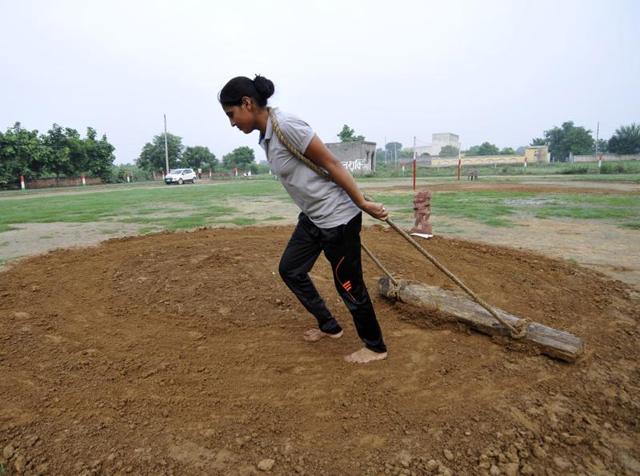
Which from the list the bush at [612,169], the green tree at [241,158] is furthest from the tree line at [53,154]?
the bush at [612,169]

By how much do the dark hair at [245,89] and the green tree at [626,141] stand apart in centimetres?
6596

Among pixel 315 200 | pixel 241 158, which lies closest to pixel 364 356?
pixel 315 200

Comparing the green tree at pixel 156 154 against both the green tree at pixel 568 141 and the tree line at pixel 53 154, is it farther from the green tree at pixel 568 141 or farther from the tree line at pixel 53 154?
the green tree at pixel 568 141

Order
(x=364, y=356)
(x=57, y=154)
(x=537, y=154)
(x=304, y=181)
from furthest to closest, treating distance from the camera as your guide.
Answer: (x=537, y=154) < (x=57, y=154) < (x=364, y=356) < (x=304, y=181)

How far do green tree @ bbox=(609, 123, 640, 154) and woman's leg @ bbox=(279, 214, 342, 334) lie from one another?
6558 centimetres

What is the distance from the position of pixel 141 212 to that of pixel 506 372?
33.9 ft

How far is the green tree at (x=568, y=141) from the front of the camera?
64.7 metres

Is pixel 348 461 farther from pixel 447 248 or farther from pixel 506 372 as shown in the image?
pixel 447 248

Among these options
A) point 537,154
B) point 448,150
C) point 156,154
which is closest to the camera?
point 156,154

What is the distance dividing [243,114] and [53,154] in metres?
34.0

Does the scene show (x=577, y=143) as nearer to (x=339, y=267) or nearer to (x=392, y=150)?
(x=392, y=150)

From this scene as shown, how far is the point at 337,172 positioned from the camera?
2287mm

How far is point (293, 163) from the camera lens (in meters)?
2.33

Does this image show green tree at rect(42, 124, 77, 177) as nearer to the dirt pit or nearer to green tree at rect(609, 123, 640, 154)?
the dirt pit
